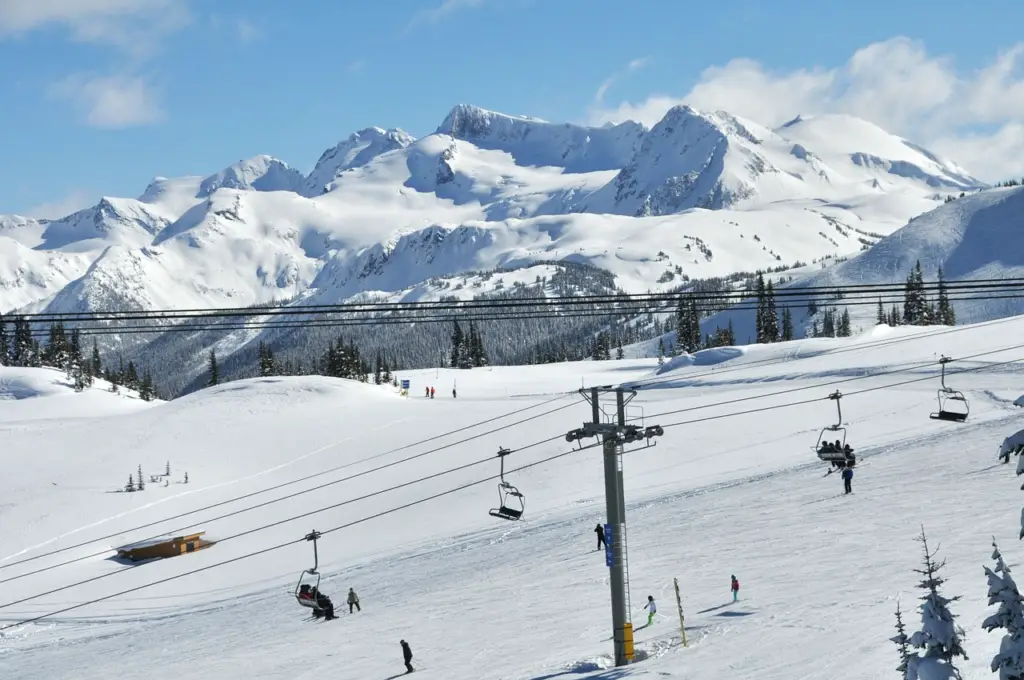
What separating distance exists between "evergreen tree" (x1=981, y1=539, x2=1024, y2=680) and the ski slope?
9.71 metres

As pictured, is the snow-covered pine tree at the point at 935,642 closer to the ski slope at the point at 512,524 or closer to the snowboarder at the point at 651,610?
the ski slope at the point at 512,524

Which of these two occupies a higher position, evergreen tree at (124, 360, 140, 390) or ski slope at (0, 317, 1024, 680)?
evergreen tree at (124, 360, 140, 390)

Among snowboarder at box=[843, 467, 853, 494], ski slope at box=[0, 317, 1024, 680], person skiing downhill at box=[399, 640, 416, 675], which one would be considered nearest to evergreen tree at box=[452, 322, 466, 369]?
ski slope at box=[0, 317, 1024, 680]

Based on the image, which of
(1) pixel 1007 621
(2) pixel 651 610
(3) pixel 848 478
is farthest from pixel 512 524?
(1) pixel 1007 621

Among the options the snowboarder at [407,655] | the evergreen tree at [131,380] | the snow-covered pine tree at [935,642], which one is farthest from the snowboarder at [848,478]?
the evergreen tree at [131,380]

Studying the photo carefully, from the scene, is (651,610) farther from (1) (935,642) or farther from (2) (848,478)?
(1) (935,642)

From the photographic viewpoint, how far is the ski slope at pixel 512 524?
35062 millimetres

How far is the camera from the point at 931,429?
62.7 metres

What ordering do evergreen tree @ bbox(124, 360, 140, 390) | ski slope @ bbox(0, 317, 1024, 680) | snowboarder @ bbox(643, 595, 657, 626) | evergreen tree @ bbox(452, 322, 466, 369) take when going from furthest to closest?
evergreen tree @ bbox(124, 360, 140, 390) < evergreen tree @ bbox(452, 322, 466, 369) < snowboarder @ bbox(643, 595, 657, 626) < ski slope @ bbox(0, 317, 1024, 680)

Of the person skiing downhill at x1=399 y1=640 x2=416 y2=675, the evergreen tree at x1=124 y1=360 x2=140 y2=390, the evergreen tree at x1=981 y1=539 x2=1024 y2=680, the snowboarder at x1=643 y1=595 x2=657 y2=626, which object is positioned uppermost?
the evergreen tree at x1=124 y1=360 x2=140 y2=390

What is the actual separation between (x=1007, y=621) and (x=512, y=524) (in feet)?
141

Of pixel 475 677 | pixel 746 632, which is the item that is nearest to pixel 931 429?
pixel 746 632

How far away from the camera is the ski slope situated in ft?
115

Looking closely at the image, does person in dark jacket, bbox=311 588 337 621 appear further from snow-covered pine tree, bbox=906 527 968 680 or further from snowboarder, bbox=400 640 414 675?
snow-covered pine tree, bbox=906 527 968 680
